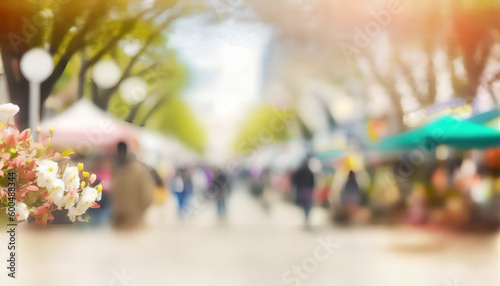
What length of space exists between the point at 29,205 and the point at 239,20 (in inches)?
159

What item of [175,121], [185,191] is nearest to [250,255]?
[185,191]

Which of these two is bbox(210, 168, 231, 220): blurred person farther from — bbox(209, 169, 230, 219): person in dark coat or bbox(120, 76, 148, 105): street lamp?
bbox(120, 76, 148, 105): street lamp

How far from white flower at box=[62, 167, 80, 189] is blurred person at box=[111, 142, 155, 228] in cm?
393

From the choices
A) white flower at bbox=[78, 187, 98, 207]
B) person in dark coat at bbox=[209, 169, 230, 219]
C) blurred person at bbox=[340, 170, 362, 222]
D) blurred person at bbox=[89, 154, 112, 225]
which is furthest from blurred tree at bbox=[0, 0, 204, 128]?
white flower at bbox=[78, 187, 98, 207]

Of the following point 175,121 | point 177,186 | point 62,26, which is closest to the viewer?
point 62,26

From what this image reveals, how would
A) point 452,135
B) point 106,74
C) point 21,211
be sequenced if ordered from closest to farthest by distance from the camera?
point 21,211
point 452,135
point 106,74

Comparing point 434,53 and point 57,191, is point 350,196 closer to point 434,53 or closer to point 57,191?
point 434,53

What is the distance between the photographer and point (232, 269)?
500cm

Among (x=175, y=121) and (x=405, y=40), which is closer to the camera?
(x=405, y=40)

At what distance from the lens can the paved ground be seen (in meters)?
4.70

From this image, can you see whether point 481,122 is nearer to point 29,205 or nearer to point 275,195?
point 275,195

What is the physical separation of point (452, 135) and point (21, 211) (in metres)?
4.75

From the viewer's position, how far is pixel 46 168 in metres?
1.87

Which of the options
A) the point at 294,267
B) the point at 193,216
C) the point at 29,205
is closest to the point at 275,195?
the point at 193,216
